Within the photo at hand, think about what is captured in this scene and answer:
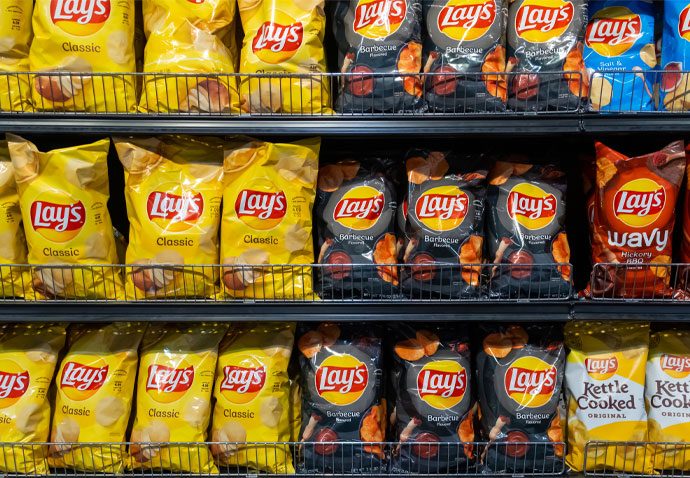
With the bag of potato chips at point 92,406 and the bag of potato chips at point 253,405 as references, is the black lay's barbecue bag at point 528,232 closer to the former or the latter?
the bag of potato chips at point 253,405

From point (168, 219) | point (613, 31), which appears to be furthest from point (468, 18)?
point (168, 219)

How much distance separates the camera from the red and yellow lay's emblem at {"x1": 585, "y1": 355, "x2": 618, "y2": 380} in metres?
1.63

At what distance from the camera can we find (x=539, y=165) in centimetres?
165

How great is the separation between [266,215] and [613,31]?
1036mm

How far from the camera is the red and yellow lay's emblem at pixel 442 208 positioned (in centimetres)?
161

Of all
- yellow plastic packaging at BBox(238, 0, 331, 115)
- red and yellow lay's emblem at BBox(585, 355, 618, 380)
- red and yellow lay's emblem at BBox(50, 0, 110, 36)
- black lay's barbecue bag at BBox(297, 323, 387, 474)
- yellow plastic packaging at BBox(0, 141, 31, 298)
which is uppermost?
red and yellow lay's emblem at BBox(50, 0, 110, 36)

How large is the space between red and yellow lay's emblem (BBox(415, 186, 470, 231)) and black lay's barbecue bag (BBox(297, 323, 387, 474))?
1.27 ft

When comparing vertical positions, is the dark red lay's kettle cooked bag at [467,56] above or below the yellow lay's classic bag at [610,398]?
above

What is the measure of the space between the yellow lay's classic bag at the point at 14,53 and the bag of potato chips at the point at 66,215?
0.33ft

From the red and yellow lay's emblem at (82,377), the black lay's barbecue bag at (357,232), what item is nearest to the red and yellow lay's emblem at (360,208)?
the black lay's barbecue bag at (357,232)

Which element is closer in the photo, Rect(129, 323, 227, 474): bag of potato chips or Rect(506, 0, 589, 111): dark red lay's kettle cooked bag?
Rect(506, 0, 589, 111): dark red lay's kettle cooked bag

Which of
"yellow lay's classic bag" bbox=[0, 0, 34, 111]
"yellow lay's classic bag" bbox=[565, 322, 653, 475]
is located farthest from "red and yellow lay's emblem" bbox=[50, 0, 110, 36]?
"yellow lay's classic bag" bbox=[565, 322, 653, 475]

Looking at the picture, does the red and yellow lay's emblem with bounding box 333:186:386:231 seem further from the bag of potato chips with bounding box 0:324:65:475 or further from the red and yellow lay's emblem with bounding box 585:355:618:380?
the bag of potato chips with bounding box 0:324:65:475

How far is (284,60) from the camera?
60.1 inches
